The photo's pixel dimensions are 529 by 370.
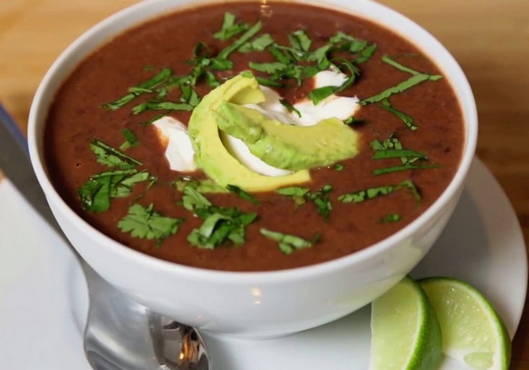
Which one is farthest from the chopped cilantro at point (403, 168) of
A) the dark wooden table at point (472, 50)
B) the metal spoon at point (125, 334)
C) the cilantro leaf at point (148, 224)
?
the dark wooden table at point (472, 50)

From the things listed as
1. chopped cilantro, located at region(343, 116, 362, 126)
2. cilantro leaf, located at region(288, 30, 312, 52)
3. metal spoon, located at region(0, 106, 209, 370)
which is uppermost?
chopped cilantro, located at region(343, 116, 362, 126)

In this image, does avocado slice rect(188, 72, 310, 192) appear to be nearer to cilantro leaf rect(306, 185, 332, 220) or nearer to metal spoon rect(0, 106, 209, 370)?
cilantro leaf rect(306, 185, 332, 220)

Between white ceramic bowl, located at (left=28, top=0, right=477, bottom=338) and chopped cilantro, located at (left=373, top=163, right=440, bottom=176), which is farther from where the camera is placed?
chopped cilantro, located at (left=373, top=163, right=440, bottom=176)

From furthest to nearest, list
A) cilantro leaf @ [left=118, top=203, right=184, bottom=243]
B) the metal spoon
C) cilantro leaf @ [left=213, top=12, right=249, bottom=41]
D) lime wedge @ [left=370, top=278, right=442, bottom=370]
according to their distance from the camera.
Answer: cilantro leaf @ [left=213, top=12, right=249, bottom=41] < the metal spoon < lime wedge @ [left=370, top=278, right=442, bottom=370] < cilantro leaf @ [left=118, top=203, right=184, bottom=243]

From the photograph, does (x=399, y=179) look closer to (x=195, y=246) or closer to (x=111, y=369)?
(x=195, y=246)

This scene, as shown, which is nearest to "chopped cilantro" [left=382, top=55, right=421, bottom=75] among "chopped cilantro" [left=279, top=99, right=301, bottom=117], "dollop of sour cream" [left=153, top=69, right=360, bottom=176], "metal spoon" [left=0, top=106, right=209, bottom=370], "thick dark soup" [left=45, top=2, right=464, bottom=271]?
"thick dark soup" [left=45, top=2, right=464, bottom=271]

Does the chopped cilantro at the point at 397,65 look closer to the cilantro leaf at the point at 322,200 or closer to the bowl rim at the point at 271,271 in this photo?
the bowl rim at the point at 271,271

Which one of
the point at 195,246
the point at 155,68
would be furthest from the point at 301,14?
the point at 195,246
